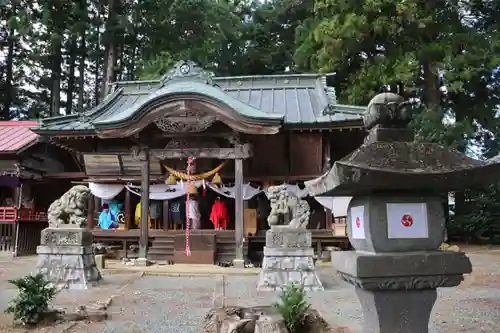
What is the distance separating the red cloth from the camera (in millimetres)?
15289

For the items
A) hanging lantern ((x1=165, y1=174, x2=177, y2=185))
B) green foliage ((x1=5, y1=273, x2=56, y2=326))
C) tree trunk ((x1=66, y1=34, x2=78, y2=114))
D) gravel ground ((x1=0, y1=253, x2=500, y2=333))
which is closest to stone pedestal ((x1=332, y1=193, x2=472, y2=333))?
gravel ground ((x1=0, y1=253, x2=500, y2=333))

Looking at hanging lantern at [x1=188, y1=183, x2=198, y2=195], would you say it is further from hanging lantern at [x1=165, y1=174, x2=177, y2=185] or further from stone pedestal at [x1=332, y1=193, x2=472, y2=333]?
stone pedestal at [x1=332, y1=193, x2=472, y2=333]

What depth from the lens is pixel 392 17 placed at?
18125 mm

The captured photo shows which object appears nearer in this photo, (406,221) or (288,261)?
(406,221)

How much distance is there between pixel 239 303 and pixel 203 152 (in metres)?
7.26

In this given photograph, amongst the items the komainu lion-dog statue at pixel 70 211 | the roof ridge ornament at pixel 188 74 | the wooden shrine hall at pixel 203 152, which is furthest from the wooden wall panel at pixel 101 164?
the komainu lion-dog statue at pixel 70 211

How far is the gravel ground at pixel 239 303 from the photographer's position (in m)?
6.40

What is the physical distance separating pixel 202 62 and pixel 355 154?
2223cm

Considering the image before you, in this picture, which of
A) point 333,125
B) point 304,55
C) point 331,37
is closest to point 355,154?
point 333,125

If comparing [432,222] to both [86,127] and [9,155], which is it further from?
[9,155]

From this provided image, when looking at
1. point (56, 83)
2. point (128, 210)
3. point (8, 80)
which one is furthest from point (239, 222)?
point (8, 80)

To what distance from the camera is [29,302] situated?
633cm

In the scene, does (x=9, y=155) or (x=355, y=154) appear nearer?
(x=355, y=154)

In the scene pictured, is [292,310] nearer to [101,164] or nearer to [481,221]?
[101,164]
